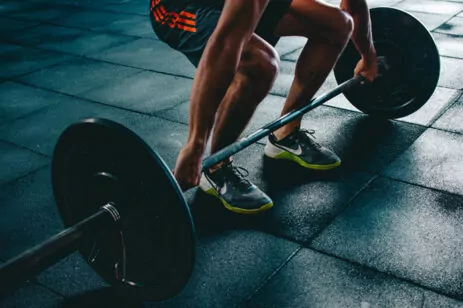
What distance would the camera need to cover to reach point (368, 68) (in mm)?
2398

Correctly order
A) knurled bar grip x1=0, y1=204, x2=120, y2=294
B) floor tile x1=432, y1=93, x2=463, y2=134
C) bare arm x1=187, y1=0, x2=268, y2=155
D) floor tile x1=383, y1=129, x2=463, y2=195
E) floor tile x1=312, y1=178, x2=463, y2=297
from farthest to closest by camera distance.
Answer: floor tile x1=432, y1=93, x2=463, y2=134 < floor tile x1=383, y1=129, x2=463, y2=195 < floor tile x1=312, y1=178, x2=463, y2=297 < bare arm x1=187, y1=0, x2=268, y2=155 < knurled bar grip x1=0, y1=204, x2=120, y2=294

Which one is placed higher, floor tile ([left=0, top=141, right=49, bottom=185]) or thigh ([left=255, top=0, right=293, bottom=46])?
thigh ([left=255, top=0, right=293, bottom=46])

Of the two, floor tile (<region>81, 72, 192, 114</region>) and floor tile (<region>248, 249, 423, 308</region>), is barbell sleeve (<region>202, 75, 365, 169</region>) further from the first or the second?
floor tile (<region>81, 72, 192, 114</region>)

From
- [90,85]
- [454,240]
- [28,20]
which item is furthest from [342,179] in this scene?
[28,20]

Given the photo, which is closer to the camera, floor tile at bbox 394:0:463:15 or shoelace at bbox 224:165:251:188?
shoelace at bbox 224:165:251:188

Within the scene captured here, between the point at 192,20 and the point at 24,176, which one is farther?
the point at 24,176

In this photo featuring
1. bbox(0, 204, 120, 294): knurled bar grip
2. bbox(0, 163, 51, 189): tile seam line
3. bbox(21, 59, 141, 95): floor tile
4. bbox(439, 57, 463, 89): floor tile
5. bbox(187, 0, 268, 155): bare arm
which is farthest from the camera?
bbox(21, 59, 141, 95): floor tile

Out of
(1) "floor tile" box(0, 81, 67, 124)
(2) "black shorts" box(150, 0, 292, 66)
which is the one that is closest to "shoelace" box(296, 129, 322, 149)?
(2) "black shorts" box(150, 0, 292, 66)

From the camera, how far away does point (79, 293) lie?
169 centimetres

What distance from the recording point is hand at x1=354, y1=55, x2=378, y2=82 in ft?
7.81

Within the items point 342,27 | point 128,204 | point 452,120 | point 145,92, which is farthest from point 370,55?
point 145,92

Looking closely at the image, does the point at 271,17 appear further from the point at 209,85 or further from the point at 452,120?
the point at 452,120

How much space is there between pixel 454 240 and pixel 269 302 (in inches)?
27.7

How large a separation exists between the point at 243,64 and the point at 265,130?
0.26 meters
